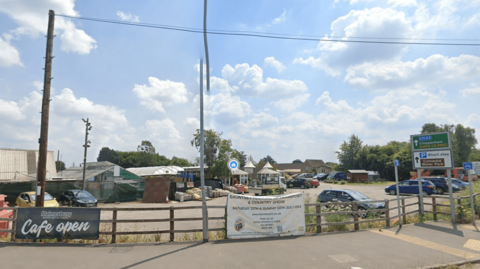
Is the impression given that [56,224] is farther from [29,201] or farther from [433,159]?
[433,159]

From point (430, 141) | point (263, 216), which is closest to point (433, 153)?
point (430, 141)

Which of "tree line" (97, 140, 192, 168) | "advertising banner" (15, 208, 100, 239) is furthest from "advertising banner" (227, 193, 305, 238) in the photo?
"tree line" (97, 140, 192, 168)

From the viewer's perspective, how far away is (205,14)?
948cm

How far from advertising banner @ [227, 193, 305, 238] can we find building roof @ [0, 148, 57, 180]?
37984 millimetres

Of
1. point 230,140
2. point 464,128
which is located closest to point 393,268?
point 230,140

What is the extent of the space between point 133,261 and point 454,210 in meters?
13.0

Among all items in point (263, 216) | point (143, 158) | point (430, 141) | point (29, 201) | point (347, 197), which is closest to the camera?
point (263, 216)

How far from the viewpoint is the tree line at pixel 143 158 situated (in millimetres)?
95425

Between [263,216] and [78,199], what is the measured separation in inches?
740

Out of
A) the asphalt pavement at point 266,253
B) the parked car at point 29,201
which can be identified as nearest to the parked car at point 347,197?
the asphalt pavement at point 266,253

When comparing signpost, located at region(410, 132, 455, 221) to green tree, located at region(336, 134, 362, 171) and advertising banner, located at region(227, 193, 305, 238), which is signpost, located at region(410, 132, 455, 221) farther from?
green tree, located at region(336, 134, 362, 171)

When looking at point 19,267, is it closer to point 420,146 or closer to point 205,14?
point 205,14

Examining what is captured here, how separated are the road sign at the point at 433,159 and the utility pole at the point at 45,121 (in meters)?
15.9

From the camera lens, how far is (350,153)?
6744cm
